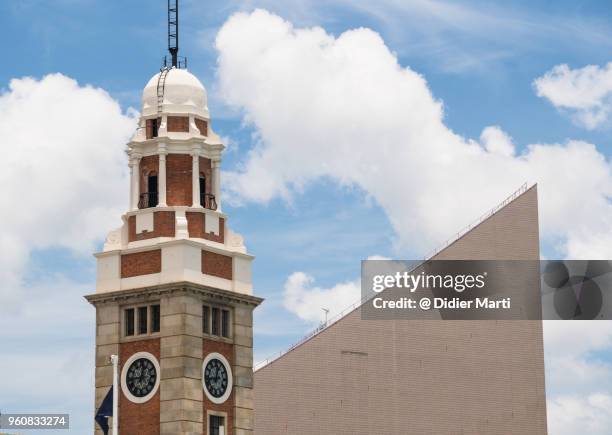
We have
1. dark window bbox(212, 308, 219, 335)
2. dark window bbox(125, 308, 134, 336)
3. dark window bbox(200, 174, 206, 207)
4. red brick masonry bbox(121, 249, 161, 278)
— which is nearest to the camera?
red brick masonry bbox(121, 249, 161, 278)

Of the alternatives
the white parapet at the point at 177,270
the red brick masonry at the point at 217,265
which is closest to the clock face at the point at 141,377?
the white parapet at the point at 177,270

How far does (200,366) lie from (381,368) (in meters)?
38.0

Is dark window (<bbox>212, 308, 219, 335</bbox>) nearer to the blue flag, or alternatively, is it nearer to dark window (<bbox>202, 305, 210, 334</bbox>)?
dark window (<bbox>202, 305, 210, 334</bbox>)

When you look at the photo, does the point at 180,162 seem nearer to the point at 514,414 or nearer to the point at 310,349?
the point at 310,349

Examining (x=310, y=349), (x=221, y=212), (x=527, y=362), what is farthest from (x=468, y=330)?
(x=221, y=212)

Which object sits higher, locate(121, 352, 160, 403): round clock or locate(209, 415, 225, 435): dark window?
locate(121, 352, 160, 403): round clock

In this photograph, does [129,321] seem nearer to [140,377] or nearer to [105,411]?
[140,377]

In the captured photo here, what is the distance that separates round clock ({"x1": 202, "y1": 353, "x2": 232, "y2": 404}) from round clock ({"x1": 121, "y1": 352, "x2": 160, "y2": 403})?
80.8 inches

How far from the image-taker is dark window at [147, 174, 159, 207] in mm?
75688

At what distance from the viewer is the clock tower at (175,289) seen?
72500mm

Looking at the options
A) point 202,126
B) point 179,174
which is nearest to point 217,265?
point 179,174

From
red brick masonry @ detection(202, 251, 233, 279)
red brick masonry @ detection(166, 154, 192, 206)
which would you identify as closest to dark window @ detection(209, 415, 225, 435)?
red brick masonry @ detection(202, 251, 233, 279)

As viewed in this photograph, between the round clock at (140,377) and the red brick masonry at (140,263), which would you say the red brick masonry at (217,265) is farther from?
the round clock at (140,377)

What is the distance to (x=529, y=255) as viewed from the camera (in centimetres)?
11519
